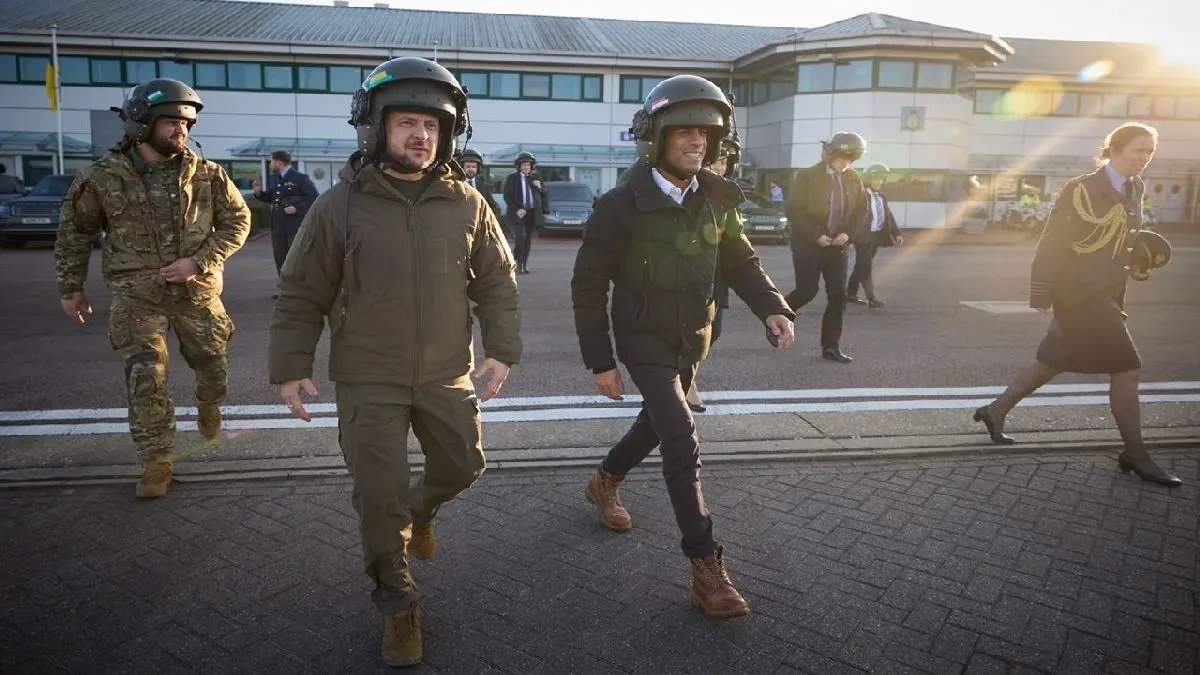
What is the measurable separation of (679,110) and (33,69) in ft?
116

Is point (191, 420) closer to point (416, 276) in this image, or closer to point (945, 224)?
point (416, 276)

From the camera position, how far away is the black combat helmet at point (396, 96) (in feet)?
9.84

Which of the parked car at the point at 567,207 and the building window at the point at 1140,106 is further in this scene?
the building window at the point at 1140,106

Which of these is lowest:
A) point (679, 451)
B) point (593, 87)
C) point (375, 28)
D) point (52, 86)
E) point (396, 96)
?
point (679, 451)

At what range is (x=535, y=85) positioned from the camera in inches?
1303

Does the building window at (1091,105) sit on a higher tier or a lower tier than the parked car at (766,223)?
higher

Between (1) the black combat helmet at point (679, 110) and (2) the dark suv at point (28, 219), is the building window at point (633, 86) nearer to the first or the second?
(2) the dark suv at point (28, 219)

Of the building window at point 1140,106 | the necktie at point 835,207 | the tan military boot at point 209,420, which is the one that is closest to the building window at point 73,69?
the tan military boot at point 209,420

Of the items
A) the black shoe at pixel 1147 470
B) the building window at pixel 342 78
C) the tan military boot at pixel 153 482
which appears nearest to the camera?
the tan military boot at pixel 153 482

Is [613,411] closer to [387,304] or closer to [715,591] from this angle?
[715,591]

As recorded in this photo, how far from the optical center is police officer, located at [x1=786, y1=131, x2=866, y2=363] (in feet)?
25.1

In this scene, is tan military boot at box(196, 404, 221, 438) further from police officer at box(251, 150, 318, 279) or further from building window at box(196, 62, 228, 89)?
building window at box(196, 62, 228, 89)

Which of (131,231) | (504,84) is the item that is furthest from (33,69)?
(131,231)

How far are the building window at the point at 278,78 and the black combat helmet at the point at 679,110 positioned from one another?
104ft
